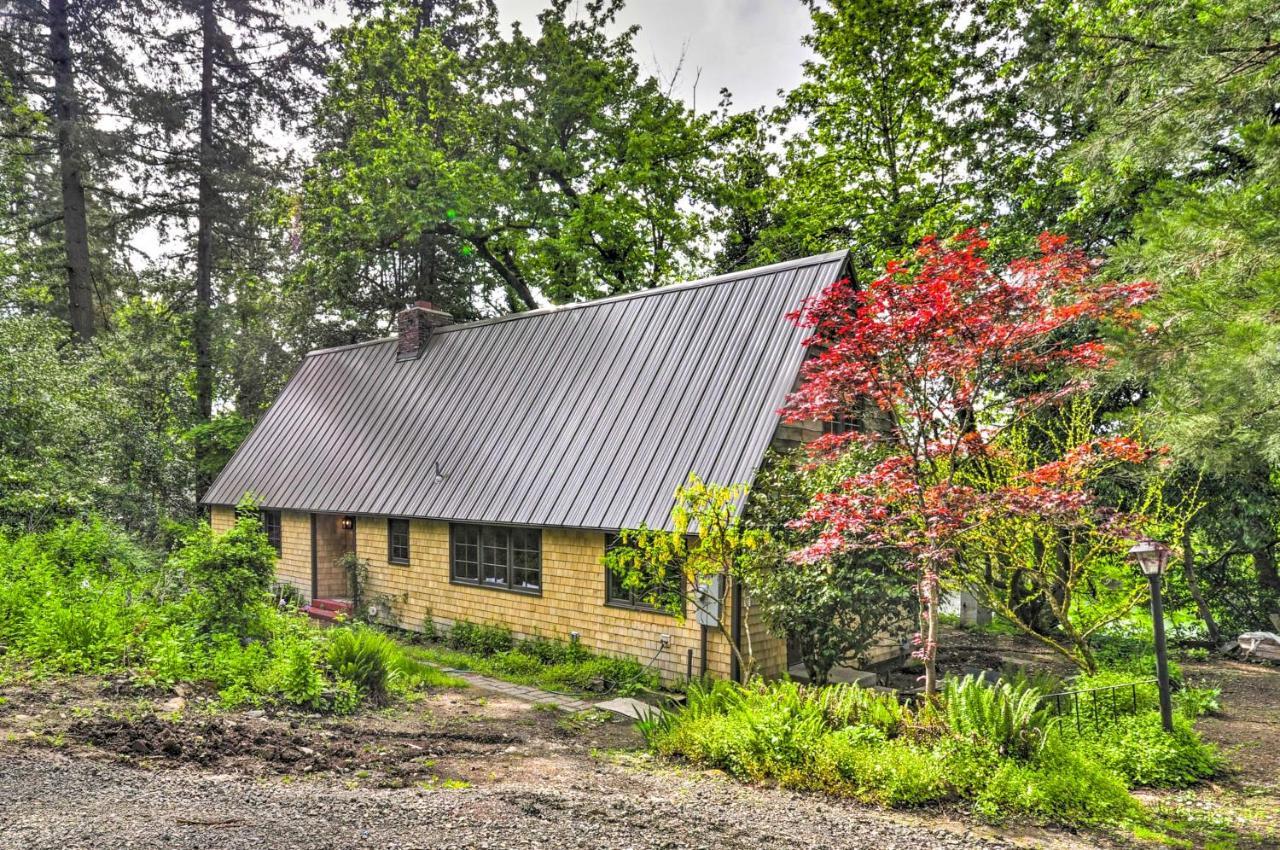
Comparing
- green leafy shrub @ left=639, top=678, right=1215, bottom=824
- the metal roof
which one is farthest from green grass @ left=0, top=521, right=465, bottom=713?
the metal roof

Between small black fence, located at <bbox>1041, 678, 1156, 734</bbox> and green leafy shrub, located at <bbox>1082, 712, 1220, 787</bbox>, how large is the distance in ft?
0.91

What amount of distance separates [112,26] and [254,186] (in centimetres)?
535

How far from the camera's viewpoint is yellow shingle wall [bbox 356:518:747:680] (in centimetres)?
973

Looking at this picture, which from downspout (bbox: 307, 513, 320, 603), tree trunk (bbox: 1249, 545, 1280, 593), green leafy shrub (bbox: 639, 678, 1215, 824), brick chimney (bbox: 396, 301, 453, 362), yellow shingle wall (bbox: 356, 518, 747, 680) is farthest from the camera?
brick chimney (bbox: 396, 301, 453, 362)

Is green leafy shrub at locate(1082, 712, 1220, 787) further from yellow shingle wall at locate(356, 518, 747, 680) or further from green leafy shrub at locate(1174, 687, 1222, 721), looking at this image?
yellow shingle wall at locate(356, 518, 747, 680)

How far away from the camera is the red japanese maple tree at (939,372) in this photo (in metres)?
6.70

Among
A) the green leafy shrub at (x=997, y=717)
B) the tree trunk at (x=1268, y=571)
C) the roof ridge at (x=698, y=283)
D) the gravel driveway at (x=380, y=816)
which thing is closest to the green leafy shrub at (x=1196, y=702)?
the green leafy shrub at (x=997, y=717)

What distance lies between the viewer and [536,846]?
4078mm

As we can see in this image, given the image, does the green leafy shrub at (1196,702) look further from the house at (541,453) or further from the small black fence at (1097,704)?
the house at (541,453)

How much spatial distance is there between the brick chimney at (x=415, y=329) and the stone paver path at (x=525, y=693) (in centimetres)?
885

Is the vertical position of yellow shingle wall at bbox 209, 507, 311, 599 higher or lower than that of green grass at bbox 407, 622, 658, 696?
higher

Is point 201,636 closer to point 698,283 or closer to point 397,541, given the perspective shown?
point 397,541

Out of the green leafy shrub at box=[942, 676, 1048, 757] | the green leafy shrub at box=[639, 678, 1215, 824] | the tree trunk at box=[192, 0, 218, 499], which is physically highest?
the tree trunk at box=[192, 0, 218, 499]

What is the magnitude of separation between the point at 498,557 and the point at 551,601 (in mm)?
1437
